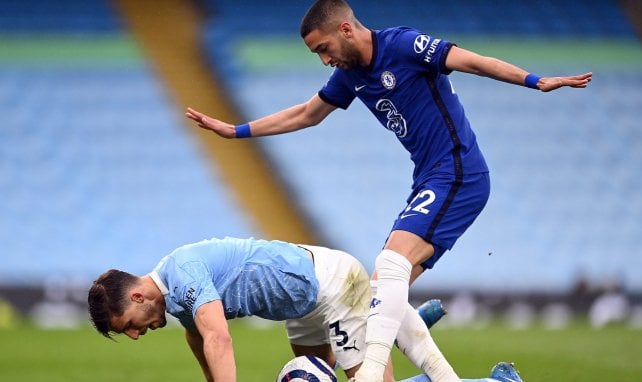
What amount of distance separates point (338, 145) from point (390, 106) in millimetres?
10503

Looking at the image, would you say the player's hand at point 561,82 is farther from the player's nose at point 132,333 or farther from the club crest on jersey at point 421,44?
the player's nose at point 132,333

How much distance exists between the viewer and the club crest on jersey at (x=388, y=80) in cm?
693

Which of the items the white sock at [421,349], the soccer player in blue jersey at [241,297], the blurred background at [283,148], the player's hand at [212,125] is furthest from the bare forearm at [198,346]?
the blurred background at [283,148]

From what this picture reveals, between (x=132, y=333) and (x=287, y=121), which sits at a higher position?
(x=287, y=121)

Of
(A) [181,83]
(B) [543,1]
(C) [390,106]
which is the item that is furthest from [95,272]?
(C) [390,106]

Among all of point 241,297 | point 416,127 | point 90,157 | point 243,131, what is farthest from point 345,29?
point 90,157

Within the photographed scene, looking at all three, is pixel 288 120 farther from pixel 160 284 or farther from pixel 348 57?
pixel 160 284

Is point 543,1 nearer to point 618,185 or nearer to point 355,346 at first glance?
point 618,185

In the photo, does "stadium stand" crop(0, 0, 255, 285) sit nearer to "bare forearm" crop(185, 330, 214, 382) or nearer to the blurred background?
the blurred background

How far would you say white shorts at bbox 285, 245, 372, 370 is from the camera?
6730mm

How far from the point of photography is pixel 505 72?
6.50 meters

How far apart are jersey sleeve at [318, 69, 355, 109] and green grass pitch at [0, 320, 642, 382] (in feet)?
9.04

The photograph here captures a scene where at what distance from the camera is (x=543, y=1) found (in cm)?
1852

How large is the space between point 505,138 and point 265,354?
7084 millimetres
